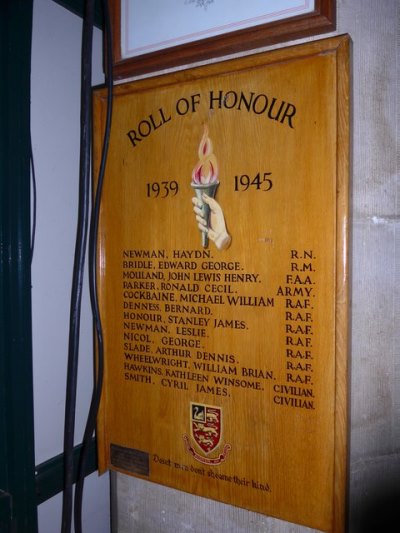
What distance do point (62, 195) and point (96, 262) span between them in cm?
26

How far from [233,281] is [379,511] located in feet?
1.63

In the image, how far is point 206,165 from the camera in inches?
31.9

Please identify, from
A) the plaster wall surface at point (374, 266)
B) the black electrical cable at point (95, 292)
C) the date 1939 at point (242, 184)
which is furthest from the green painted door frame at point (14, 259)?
the plaster wall surface at point (374, 266)

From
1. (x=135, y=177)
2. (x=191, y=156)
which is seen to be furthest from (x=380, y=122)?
(x=135, y=177)

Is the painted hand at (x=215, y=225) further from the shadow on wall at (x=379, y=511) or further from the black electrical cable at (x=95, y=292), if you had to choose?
the shadow on wall at (x=379, y=511)

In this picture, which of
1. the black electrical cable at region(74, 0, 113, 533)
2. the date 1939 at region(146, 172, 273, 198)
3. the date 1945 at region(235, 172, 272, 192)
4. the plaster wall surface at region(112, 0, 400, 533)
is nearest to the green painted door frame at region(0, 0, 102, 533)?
the black electrical cable at region(74, 0, 113, 533)

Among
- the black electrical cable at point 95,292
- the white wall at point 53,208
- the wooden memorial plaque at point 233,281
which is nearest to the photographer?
→ the wooden memorial plaque at point 233,281

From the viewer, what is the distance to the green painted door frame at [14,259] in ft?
2.88

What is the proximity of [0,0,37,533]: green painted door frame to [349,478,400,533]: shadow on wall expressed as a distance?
0.69 meters

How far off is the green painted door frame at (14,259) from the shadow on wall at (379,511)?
27.3 inches

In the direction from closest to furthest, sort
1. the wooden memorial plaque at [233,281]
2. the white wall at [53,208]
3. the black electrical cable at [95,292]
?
the wooden memorial plaque at [233,281], the black electrical cable at [95,292], the white wall at [53,208]

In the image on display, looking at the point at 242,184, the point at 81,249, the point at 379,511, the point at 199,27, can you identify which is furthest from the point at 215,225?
the point at 379,511

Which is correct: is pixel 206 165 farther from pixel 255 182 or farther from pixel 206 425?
pixel 206 425

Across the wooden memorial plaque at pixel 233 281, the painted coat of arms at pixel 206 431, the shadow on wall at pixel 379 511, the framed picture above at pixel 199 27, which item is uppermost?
the framed picture above at pixel 199 27
